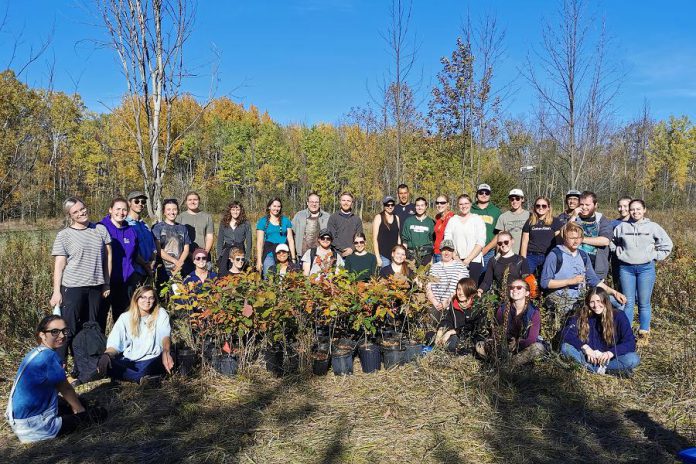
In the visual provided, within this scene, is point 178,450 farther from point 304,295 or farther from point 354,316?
point 354,316

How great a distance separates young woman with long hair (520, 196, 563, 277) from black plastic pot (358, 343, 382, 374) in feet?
7.10

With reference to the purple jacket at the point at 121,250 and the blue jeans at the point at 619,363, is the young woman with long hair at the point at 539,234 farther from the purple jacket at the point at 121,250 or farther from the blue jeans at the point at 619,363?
the purple jacket at the point at 121,250

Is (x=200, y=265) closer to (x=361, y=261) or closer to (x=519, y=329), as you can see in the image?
(x=361, y=261)

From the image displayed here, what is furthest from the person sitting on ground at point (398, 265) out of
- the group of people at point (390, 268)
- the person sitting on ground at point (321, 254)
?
the person sitting on ground at point (321, 254)

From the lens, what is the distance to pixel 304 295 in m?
4.15

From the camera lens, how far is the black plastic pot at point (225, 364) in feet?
13.9

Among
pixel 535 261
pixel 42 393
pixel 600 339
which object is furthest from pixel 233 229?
pixel 600 339

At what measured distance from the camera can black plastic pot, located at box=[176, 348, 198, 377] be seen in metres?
4.23

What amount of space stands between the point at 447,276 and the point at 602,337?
160cm

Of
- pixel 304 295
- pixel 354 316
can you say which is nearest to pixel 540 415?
pixel 354 316

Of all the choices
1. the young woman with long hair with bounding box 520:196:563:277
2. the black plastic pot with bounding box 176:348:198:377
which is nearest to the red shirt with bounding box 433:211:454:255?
the young woman with long hair with bounding box 520:196:563:277

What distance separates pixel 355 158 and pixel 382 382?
2627cm

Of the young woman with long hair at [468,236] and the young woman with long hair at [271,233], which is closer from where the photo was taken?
the young woman with long hair at [468,236]

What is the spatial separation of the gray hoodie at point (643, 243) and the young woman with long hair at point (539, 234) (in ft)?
2.26
